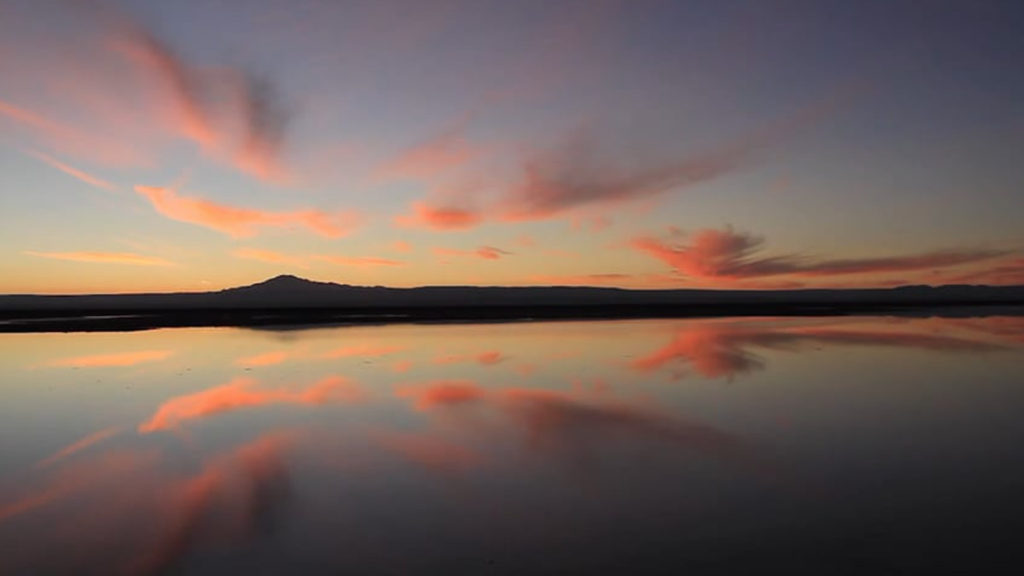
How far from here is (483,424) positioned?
13.7 metres

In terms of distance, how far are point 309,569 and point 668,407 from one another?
33.9ft

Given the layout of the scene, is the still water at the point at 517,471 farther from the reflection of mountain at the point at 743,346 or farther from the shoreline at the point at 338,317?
the shoreline at the point at 338,317

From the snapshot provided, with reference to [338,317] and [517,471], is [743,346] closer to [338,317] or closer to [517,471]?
[517,471]

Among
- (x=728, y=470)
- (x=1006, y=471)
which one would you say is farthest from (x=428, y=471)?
(x=1006, y=471)

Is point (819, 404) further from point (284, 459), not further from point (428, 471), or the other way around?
point (284, 459)

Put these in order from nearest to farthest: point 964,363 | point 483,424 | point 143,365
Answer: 1. point 483,424
2. point 964,363
3. point 143,365

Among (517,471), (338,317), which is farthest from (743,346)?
(338,317)

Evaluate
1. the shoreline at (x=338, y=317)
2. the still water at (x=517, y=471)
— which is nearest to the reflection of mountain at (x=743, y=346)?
the still water at (x=517, y=471)

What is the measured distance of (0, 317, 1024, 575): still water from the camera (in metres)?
7.08

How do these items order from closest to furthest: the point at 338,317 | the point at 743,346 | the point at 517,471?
1. the point at 517,471
2. the point at 743,346
3. the point at 338,317

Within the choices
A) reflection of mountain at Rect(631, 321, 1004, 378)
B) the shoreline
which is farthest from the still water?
the shoreline

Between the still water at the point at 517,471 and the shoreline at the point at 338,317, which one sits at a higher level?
the shoreline at the point at 338,317

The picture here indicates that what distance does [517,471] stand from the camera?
10.3 metres

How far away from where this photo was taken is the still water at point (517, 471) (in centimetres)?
708
